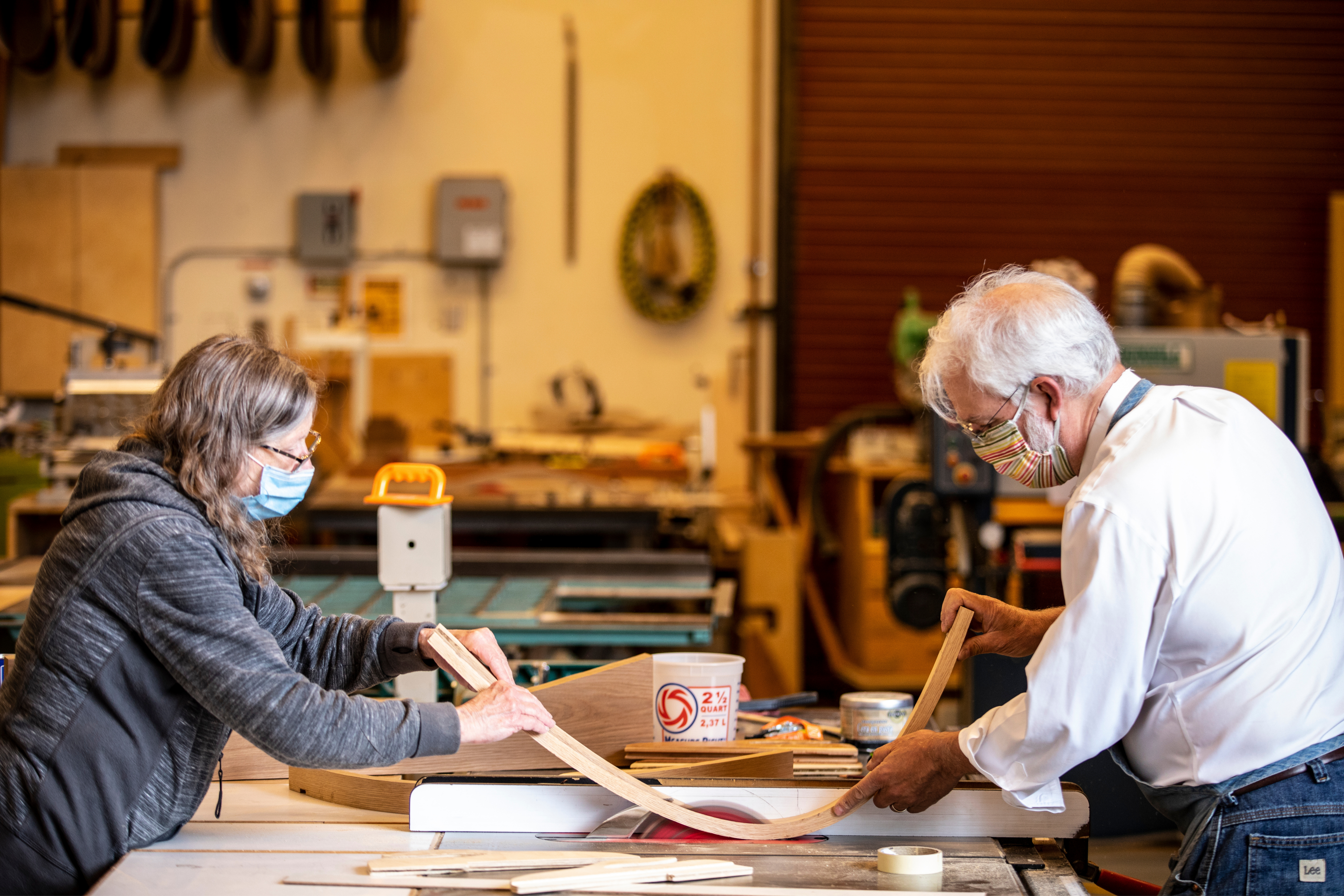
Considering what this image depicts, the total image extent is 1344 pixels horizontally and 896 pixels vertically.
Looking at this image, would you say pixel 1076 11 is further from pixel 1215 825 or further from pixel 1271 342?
pixel 1215 825

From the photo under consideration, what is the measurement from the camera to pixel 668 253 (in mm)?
5871

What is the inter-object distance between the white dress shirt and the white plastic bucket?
13.6 inches

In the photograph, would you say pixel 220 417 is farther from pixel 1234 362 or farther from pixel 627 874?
pixel 1234 362

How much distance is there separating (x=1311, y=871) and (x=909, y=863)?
1.73ft

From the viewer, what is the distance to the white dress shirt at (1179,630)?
4.21 ft

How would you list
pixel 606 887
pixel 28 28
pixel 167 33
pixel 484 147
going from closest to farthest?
pixel 606 887 < pixel 28 28 < pixel 167 33 < pixel 484 147

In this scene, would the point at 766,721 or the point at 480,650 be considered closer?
the point at 480,650

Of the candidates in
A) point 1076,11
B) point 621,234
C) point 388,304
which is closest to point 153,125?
point 388,304

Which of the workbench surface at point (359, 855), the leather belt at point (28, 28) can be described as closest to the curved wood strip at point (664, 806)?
the workbench surface at point (359, 855)

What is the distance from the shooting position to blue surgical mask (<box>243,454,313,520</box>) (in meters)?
1.37

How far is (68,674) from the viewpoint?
1253 mm

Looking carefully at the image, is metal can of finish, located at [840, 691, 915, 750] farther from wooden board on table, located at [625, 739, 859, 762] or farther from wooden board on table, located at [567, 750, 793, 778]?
wooden board on table, located at [567, 750, 793, 778]

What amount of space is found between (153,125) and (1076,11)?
4770 mm

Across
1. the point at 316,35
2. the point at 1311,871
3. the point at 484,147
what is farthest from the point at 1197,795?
the point at 316,35
